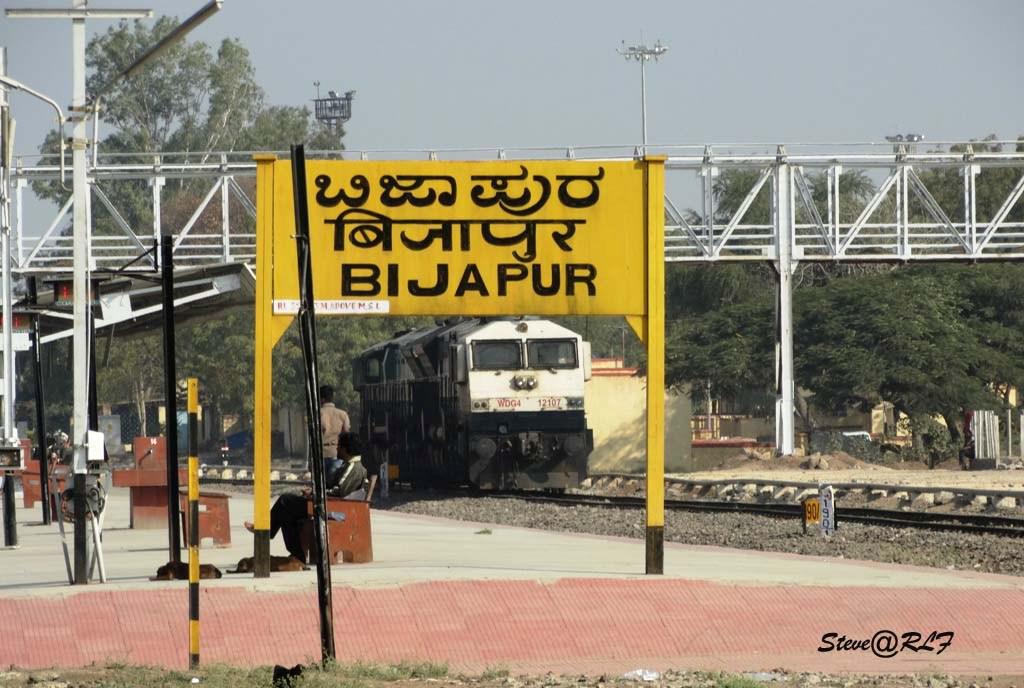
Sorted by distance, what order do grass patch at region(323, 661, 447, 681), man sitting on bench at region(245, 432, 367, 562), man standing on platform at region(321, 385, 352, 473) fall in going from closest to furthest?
grass patch at region(323, 661, 447, 681), man sitting on bench at region(245, 432, 367, 562), man standing on platform at region(321, 385, 352, 473)

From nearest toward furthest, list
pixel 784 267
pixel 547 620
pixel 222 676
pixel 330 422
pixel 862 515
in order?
pixel 222 676, pixel 547 620, pixel 330 422, pixel 862 515, pixel 784 267

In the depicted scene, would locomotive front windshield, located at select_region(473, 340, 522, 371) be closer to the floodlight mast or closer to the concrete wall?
the floodlight mast

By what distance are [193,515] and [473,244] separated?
5.30m

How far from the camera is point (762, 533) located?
22.9m

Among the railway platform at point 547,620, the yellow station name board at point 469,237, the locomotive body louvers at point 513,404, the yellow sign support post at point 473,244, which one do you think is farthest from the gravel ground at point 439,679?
the locomotive body louvers at point 513,404

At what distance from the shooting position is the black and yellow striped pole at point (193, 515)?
1002 cm

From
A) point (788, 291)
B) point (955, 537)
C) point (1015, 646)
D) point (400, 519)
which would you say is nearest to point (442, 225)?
point (1015, 646)

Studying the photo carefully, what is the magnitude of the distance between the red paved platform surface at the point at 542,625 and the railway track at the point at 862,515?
940 cm

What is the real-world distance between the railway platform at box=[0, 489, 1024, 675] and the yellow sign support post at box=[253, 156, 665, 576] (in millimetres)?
1849

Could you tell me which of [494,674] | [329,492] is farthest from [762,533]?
[494,674]

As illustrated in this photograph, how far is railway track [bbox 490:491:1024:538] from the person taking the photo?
72.7 feet

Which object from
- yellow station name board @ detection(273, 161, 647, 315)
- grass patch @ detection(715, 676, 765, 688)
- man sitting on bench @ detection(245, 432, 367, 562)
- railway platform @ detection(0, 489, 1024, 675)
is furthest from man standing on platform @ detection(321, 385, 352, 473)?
A: grass patch @ detection(715, 676, 765, 688)

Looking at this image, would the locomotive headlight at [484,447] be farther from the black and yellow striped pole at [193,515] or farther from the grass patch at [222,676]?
the black and yellow striped pole at [193,515]

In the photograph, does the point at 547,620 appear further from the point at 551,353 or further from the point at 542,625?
the point at 551,353
